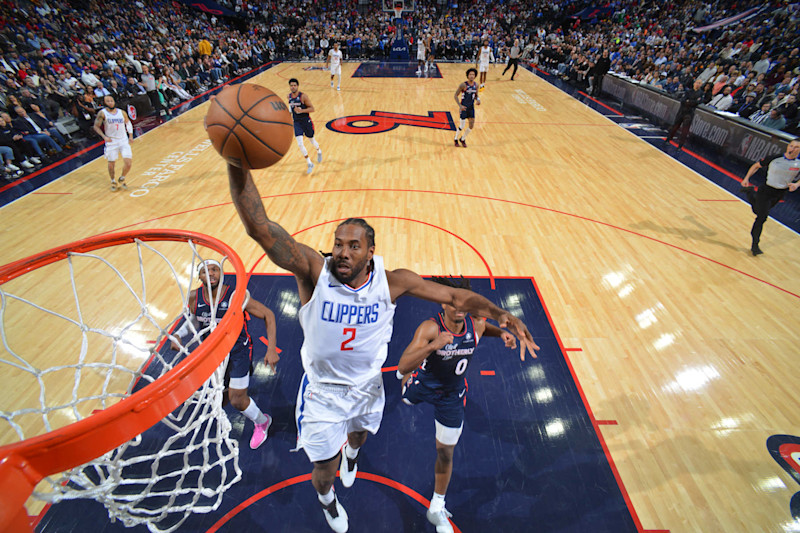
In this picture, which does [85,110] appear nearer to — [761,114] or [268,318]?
[268,318]

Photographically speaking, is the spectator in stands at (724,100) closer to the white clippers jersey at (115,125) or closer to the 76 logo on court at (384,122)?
the 76 logo on court at (384,122)

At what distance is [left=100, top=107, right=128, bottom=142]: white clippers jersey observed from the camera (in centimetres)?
736

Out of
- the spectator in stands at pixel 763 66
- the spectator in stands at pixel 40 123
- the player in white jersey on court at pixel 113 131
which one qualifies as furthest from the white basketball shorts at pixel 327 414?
the spectator in stands at pixel 763 66

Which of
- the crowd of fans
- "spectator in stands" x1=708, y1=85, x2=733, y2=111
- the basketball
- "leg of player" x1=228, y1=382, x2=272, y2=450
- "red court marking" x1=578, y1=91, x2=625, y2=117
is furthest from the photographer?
"red court marking" x1=578, y1=91, x2=625, y2=117

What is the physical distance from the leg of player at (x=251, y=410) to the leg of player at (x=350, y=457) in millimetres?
822

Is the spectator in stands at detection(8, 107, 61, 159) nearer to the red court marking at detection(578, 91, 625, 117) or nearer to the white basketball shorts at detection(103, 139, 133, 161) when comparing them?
Answer: the white basketball shorts at detection(103, 139, 133, 161)

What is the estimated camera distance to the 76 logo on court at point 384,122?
11828 millimetres

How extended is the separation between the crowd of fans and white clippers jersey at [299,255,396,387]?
1023cm

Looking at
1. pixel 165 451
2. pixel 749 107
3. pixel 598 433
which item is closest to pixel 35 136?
pixel 165 451

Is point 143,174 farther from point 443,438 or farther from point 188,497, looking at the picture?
point 443,438

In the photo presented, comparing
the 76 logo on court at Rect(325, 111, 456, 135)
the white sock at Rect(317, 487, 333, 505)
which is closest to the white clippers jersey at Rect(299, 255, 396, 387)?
the white sock at Rect(317, 487, 333, 505)

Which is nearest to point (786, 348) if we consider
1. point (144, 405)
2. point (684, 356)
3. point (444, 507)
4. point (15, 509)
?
point (684, 356)

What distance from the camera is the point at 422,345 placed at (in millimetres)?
2820

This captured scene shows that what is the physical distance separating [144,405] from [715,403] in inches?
197
